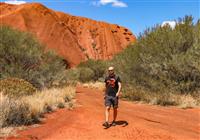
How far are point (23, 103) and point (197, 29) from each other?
12000mm

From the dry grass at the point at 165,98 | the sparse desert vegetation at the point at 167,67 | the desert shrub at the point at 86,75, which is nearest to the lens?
the dry grass at the point at 165,98

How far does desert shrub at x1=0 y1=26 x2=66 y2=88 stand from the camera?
25.1 meters

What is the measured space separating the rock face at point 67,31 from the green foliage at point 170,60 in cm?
4602

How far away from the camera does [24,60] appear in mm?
26266

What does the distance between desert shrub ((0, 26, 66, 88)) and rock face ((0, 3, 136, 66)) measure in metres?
38.6

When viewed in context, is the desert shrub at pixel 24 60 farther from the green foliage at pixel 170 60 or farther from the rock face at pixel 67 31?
the rock face at pixel 67 31

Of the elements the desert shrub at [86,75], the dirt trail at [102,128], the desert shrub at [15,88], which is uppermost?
the desert shrub at [86,75]

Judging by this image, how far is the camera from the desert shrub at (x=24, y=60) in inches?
988

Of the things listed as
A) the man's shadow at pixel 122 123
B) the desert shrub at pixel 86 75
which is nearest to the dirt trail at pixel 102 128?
the man's shadow at pixel 122 123

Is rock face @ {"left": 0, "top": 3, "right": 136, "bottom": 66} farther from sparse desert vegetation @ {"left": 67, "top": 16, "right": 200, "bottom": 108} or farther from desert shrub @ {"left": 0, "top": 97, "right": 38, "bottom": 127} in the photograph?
desert shrub @ {"left": 0, "top": 97, "right": 38, "bottom": 127}

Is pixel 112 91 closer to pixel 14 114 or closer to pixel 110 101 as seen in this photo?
pixel 110 101

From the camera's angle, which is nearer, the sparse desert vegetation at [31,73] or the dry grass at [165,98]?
the sparse desert vegetation at [31,73]

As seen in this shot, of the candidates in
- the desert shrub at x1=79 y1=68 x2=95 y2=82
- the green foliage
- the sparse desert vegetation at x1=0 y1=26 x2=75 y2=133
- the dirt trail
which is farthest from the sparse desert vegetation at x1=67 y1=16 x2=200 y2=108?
the desert shrub at x1=79 y1=68 x2=95 y2=82

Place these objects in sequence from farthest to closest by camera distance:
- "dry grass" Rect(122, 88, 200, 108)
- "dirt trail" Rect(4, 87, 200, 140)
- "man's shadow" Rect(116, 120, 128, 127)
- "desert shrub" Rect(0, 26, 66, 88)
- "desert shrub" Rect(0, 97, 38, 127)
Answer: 1. "desert shrub" Rect(0, 26, 66, 88)
2. "dry grass" Rect(122, 88, 200, 108)
3. "man's shadow" Rect(116, 120, 128, 127)
4. "desert shrub" Rect(0, 97, 38, 127)
5. "dirt trail" Rect(4, 87, 200, 140)
